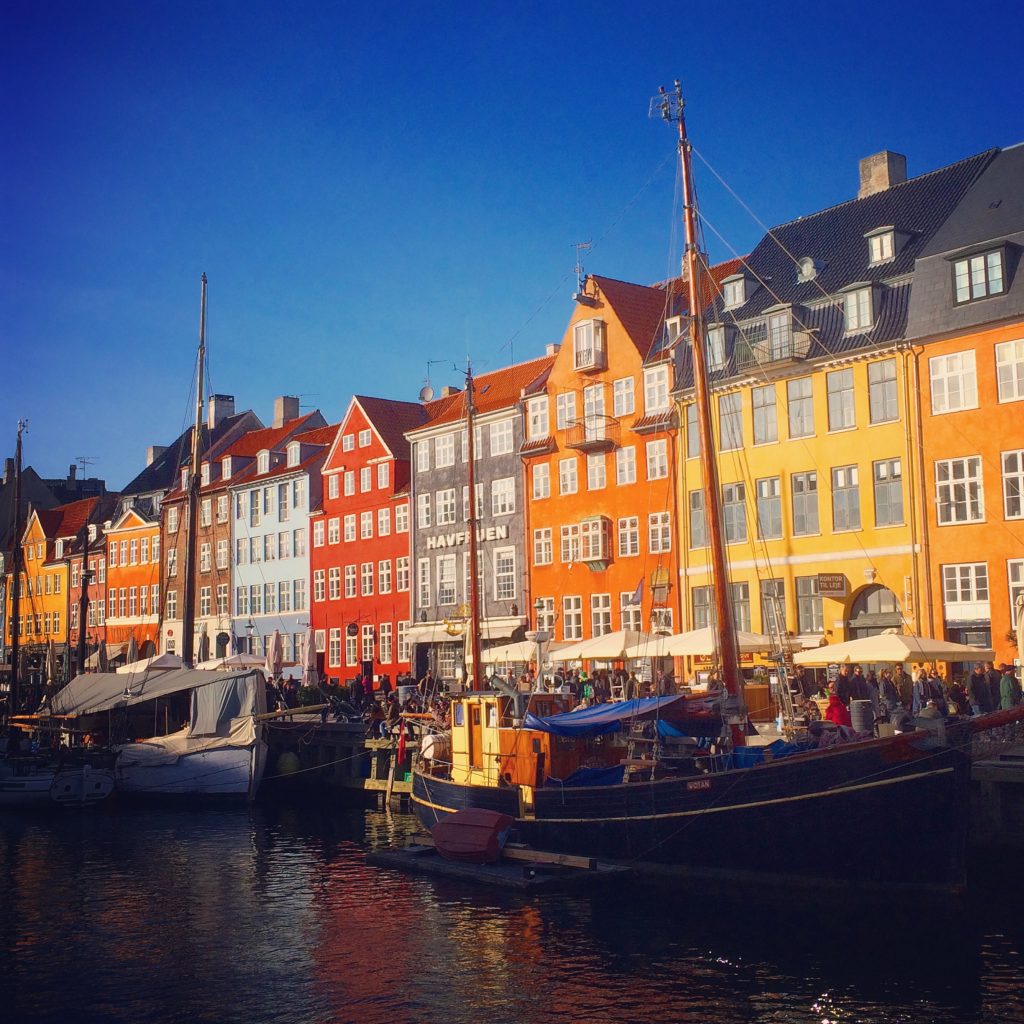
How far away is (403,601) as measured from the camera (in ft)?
204

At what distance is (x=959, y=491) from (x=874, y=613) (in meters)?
4.60

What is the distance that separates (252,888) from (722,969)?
1129cm

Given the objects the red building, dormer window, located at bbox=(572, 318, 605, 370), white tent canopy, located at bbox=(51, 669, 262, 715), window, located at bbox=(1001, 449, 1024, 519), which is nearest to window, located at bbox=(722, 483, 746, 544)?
dormer window, located at bbox=(572, 318, 605, 370)

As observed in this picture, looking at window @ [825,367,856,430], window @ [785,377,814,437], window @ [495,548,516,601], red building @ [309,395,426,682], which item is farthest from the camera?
red building @ [309,395,426,682]

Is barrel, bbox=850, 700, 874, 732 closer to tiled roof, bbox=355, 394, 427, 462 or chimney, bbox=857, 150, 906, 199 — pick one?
chimney, bbox=857, 150, 906, 199

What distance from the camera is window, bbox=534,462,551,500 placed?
176 ft

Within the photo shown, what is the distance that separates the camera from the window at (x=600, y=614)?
163ft

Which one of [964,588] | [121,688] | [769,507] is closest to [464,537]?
[121,688]

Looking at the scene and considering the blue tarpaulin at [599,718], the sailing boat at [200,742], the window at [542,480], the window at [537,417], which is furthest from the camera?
the window at [537,417]

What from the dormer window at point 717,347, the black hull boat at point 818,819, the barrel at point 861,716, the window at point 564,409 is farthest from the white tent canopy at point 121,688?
the barrel at point 861,716

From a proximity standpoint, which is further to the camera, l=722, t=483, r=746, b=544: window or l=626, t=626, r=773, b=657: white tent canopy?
l=722, t=483, r=746, b=544: window

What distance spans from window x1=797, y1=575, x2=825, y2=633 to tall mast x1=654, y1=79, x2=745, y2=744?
585 inches

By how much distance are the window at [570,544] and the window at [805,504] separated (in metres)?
11.1

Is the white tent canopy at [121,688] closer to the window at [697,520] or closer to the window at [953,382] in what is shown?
the window at [697,520]
